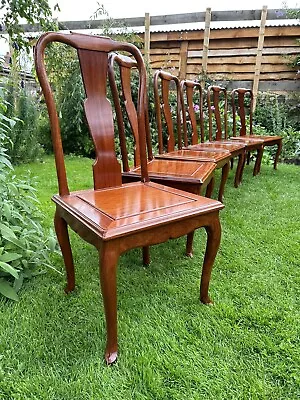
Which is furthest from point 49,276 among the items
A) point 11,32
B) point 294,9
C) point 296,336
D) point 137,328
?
point 294,9

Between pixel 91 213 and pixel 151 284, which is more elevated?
pixel 91 213

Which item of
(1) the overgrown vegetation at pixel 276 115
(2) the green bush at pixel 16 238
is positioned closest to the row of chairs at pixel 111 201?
(2) the green bush at pixel 16 238

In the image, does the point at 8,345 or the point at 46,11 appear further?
the point at 46,11

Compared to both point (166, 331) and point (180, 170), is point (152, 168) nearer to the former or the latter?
point (180, 170)

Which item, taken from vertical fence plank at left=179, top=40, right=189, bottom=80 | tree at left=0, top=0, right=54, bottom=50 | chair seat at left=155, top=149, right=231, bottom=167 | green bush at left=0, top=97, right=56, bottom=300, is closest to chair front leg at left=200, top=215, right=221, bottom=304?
green bush at left=0, top=97, right=56, bottom=300

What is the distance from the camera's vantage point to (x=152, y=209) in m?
1.07

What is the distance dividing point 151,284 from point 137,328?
→ 30cm

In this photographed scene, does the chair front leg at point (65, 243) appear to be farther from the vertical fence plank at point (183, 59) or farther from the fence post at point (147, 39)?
the vertical fence plank at point (183, 59)

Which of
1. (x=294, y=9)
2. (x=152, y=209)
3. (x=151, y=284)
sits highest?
(x=294, y=9)

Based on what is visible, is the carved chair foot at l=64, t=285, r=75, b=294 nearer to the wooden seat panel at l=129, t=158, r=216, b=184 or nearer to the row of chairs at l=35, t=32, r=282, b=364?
the row of chairs at l=35, t=32, r=282, b=364

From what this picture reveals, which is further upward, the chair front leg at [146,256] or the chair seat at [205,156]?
the chair seat at [205,156]

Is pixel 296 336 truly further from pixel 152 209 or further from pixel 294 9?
pixel 294 9

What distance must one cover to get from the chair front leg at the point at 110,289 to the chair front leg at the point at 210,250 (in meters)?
0.41

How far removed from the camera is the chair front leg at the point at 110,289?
3.01 feet
